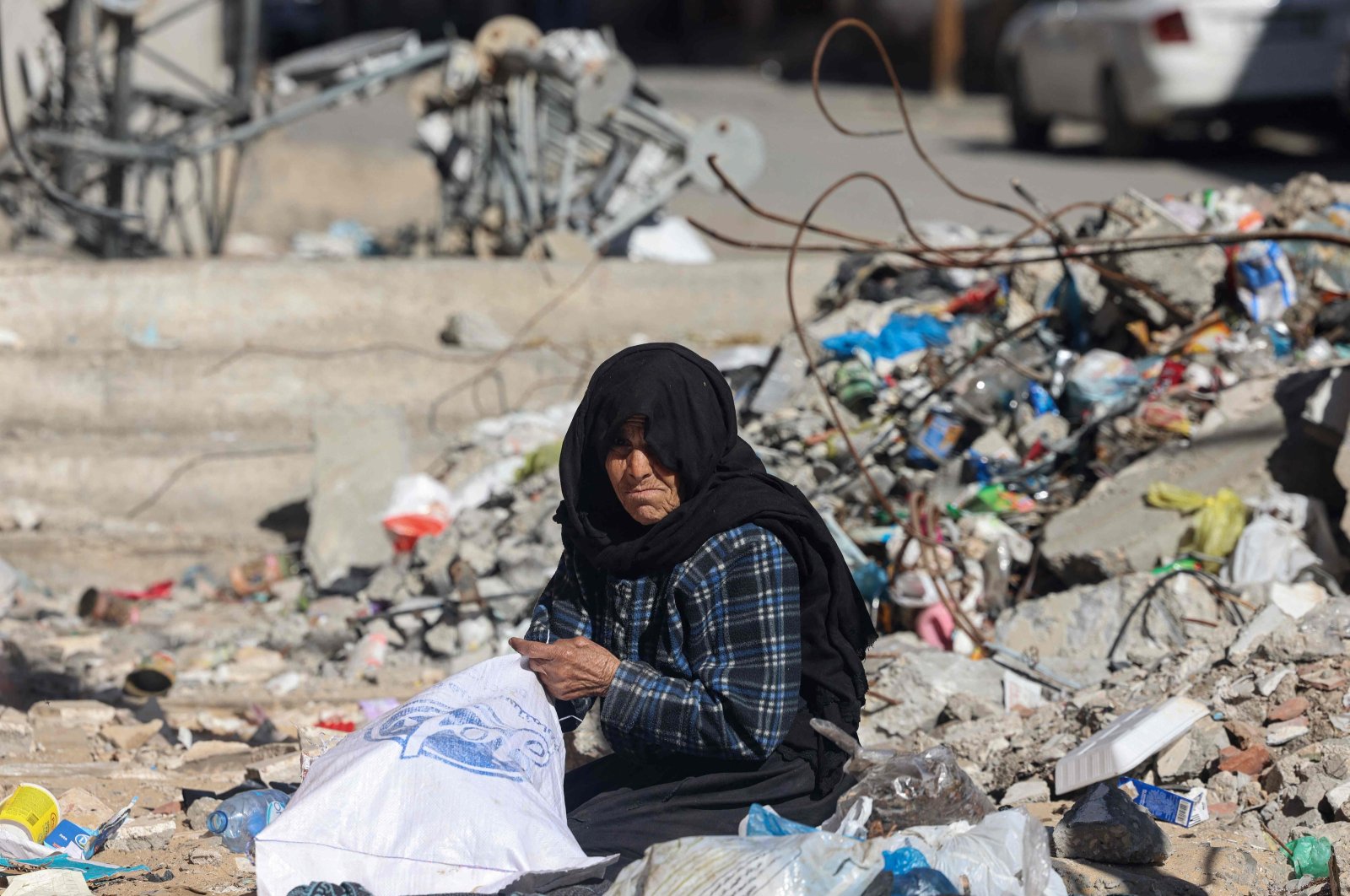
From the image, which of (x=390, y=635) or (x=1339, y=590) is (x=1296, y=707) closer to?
(x=1339, y=590)

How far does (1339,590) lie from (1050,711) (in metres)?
1.22

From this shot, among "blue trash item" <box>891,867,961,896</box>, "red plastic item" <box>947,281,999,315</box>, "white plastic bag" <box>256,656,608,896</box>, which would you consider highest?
"blue trash item" <box>891,867,961,896</box>

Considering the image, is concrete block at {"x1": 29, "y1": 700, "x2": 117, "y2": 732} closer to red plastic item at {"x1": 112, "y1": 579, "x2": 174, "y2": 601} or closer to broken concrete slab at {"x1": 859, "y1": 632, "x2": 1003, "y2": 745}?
red plastic item at {"x1": 112, "y1": 579, "x2": 174, "y2": 601}

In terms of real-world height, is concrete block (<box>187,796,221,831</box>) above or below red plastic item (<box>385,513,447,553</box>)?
above

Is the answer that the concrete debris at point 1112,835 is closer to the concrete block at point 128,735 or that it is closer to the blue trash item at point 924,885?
the blue trash item at point 924,885

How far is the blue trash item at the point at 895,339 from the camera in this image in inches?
227

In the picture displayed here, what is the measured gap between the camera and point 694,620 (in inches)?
94.8

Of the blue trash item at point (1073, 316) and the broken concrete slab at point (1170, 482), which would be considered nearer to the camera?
the broken concrete slab at point (1170, 482)

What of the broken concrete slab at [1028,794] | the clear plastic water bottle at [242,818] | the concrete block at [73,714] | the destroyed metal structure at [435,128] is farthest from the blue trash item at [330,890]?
the destroyed metal structure at [435,128]

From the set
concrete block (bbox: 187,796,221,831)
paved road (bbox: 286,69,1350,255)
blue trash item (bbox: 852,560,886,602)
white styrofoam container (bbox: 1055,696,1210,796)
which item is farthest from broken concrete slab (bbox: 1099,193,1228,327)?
concrete block (bbox: 187,796,221,831)

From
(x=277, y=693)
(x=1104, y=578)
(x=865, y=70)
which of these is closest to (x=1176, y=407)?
(x=1104, y=578)

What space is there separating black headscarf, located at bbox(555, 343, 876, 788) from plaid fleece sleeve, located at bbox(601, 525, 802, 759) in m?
0.04

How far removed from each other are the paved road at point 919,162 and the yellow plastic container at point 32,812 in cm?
602

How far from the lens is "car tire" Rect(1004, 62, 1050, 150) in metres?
13.5
